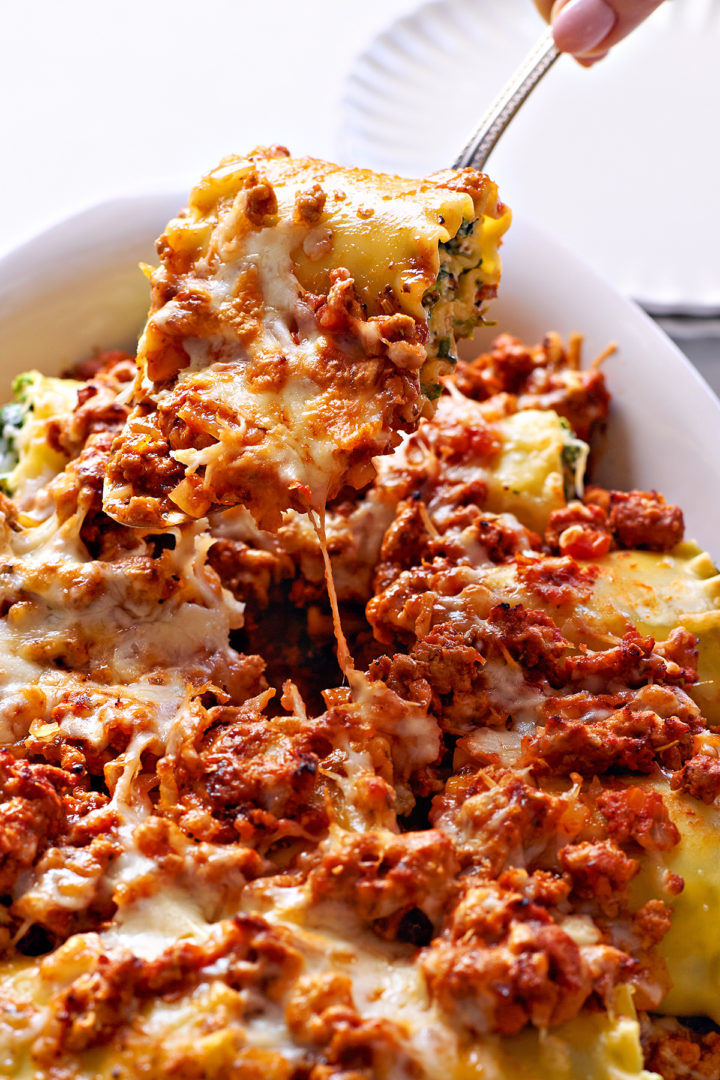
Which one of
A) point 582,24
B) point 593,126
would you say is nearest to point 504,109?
point 582,24

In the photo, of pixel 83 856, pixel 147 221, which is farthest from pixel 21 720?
pixel 147 221

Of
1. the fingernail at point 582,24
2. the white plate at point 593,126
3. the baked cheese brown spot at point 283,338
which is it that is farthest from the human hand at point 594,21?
the white plate at point 593,126

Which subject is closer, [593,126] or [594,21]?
[594,21]

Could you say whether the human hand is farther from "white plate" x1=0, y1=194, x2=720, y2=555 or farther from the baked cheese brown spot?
the baked cheese brown spot

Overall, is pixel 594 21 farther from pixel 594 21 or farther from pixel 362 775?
pixel 362 775

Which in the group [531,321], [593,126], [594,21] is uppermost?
[594,21]

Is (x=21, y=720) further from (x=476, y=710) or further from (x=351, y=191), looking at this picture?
(x=351, y=191)

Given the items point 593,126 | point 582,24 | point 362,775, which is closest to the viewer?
point 362,775
